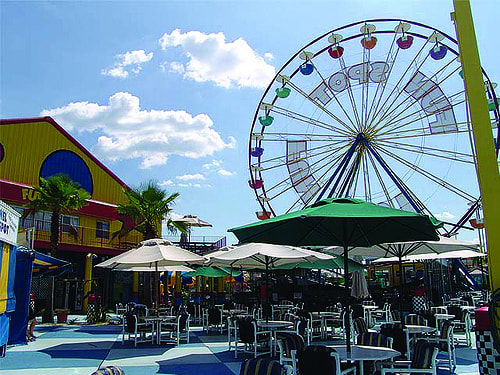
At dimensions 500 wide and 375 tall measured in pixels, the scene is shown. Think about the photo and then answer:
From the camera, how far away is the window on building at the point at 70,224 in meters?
23.1

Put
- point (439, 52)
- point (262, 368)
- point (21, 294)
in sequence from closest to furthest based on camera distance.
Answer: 1. point (262, 368)
2. point (21, 294)
3. point (439, 52)

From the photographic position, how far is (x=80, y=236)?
78.4 ft

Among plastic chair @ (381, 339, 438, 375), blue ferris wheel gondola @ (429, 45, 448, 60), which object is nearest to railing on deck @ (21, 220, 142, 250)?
blue ferris wheel gondola @ (429, 45, 448, 60)

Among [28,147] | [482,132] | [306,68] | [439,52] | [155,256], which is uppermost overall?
[306,68]

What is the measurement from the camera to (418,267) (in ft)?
103

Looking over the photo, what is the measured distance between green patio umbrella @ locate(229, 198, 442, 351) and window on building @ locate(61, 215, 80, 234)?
60.5 ft

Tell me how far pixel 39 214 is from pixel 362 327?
62.4 ft

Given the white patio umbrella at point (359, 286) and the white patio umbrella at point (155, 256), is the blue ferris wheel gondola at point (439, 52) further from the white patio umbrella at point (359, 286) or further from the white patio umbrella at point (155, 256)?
the white patio umbrella at point (155, 256)

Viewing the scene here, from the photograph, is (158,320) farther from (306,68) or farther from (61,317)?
(306,68)

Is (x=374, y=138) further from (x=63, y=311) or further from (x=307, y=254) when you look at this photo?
(x=63, y=311)

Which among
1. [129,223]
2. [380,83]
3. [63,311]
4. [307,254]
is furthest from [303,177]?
[129,223]

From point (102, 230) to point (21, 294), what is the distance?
1371 cm

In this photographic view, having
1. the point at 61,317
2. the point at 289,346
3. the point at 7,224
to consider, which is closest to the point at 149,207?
the point at 61,317

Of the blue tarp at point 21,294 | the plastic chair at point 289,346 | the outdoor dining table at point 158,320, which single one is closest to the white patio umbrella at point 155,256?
the outdoor dining table at point 158,320
